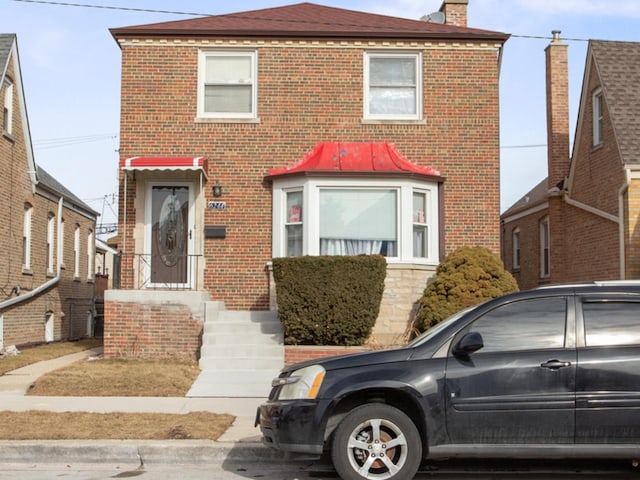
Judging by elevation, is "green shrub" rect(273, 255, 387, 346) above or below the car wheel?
above

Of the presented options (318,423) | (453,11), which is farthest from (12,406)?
(453,11)

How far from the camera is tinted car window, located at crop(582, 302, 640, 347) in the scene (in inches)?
256

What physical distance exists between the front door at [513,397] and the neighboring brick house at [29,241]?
1282 centimetres

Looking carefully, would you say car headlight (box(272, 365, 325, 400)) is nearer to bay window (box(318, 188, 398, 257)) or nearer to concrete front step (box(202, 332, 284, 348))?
concrete front step (box(202, 332, 284, 348))

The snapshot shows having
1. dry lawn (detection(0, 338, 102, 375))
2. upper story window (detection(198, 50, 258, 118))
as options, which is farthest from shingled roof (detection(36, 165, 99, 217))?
upper story window (detection(198, 50, 258, 118))

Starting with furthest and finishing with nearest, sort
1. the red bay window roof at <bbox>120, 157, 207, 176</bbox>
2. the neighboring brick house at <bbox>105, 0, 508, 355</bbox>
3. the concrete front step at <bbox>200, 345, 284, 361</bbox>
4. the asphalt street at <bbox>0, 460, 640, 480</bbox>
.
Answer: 1. the neighboring brick house at <bbox>105, 0, 508, 355</bbox>
2. the red bay window roof at <bbox>120, 157, 207, 176</bbox>
3. the concrete front step at <bbox>200, 345, 284, 361</bbox>
4. the asphalt street at <bbox>0, 460, 640, 480</bbox>

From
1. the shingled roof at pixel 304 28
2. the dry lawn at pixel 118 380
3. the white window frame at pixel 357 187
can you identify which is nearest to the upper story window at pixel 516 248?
the shingled roof at pixel 304 28

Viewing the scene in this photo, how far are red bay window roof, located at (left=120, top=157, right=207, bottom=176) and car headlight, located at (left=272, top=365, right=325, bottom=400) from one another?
26.7 ft

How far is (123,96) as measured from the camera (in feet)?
50.6

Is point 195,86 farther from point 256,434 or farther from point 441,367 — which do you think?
point 441,367

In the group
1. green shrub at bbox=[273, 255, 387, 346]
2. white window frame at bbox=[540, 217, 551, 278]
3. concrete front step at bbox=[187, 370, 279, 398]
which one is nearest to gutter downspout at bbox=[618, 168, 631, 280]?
green shrub at bbox=[273, 255, 387, 346]

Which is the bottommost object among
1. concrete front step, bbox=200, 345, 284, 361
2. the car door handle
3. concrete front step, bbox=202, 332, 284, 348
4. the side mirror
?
concrete front step, bbox=200, 345, 284, 361

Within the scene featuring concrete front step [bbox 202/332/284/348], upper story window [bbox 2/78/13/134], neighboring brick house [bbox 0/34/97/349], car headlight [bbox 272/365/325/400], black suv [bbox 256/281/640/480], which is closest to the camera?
black suv [bbox 256/281/640/480]

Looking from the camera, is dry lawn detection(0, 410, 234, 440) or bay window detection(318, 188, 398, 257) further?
bay window detection(318, 188, 398, 257)
